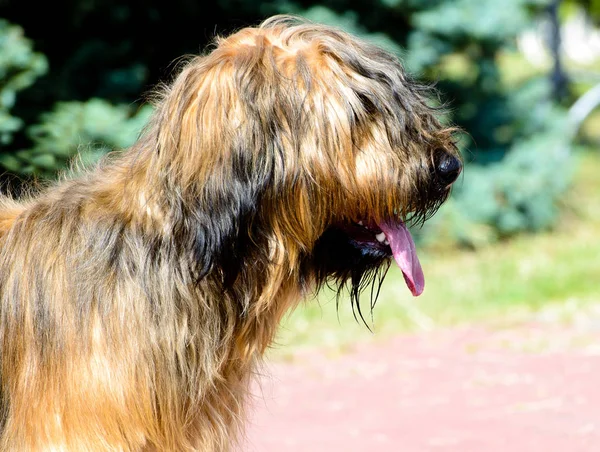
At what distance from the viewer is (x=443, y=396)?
604cm

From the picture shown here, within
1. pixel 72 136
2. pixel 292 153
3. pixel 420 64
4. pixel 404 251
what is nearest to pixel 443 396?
pixel 72 136

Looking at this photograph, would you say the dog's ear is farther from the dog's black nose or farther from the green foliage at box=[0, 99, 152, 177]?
the green foliage at box=[0, 99, 152, 177]

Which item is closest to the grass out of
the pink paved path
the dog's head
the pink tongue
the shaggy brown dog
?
the pink paved path

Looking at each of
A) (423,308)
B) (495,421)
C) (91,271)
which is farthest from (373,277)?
(423,308)

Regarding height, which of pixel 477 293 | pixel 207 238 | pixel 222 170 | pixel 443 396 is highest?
pixel 222 170

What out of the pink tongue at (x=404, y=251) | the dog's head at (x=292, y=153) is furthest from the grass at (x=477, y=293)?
the dog's head at (x=292, y=153)

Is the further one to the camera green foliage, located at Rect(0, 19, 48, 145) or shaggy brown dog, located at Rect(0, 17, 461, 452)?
green foliage, located at Rect(0, 19, 48, 145)

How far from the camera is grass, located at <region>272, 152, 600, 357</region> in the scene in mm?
7957

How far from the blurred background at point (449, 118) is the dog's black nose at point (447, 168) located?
8.15ft

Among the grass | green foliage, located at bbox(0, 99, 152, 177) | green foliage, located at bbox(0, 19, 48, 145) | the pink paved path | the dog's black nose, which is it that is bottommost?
the grass

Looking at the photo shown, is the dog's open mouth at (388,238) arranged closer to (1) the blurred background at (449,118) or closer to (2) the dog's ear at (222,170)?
(2) the dog's ear at (222,170)

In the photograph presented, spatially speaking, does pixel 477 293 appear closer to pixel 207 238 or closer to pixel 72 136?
pixel 72 136

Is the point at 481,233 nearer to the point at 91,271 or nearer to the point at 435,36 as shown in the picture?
the point at 435,36

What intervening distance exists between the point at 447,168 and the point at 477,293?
6262 mm
